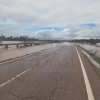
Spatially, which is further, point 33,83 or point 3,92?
point 33,83

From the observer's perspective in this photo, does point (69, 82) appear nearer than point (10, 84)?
No

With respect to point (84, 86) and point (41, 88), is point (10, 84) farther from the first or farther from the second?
point (84, 86)

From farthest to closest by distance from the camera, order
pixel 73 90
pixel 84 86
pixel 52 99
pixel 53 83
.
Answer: pixel 53 83 → pixel 84 86 → pixel 73 90 → pixel 52 99

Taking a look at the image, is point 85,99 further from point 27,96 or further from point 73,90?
point 27,96

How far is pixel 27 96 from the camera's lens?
16.0 feet

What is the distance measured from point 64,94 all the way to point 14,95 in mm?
1608

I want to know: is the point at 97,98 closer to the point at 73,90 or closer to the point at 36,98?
the point at 73,90

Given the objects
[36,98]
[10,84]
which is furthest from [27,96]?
[10,84]

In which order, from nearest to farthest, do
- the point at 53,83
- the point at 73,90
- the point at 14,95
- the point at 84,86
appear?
the point at 14,95, the point at 73,90, the point at 84,86, the point at 53,83

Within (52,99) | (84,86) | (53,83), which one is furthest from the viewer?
(53,83)

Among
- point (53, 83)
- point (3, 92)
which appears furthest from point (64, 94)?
point (3, 92)

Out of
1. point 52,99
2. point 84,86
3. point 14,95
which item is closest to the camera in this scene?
point 52,99

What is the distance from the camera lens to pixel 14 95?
4.96 m

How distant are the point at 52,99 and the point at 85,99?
100 centimetres
